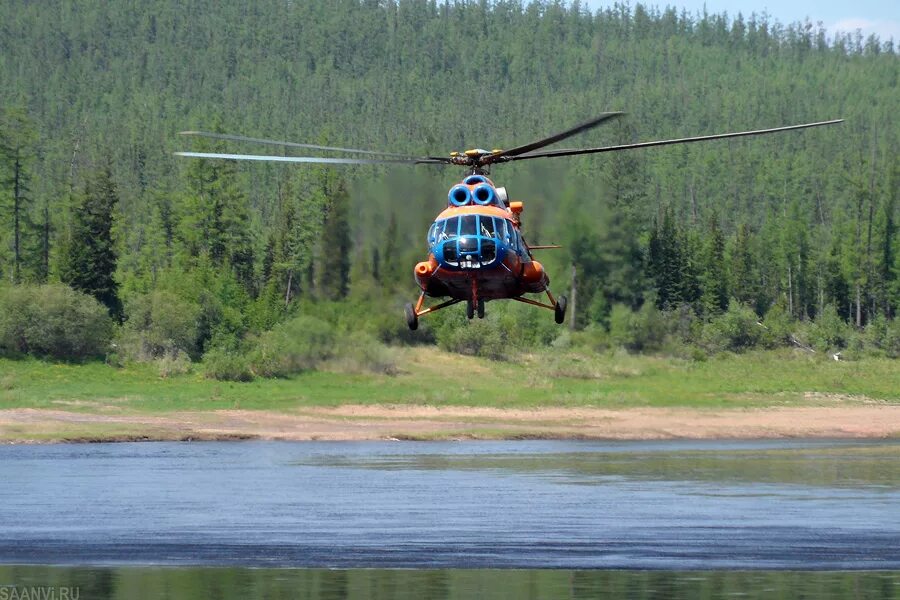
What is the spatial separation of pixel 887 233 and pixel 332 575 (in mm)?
98124

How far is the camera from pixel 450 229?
2767 centimetres

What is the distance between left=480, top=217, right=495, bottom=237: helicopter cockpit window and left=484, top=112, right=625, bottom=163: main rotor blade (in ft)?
4.26

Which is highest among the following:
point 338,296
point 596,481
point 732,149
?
point 732,149

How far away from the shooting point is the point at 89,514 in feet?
132

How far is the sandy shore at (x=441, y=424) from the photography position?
6016cm

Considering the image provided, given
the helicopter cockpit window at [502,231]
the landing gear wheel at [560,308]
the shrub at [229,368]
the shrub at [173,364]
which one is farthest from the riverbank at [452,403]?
the helicopter cockpit window at [502,231]

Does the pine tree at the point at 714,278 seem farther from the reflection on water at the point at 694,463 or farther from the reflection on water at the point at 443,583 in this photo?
the reflection on water at the point at 443,583

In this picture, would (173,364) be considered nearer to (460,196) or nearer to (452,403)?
(452,403)

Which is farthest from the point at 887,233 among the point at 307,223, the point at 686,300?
the point at 307,223

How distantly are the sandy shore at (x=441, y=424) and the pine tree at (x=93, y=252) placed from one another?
21.2m

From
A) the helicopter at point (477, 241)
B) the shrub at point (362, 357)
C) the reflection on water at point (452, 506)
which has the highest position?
the helicopter at point (477, 241)

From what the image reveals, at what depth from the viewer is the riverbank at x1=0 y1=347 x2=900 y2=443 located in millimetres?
61562

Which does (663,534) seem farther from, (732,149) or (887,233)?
(732,149)

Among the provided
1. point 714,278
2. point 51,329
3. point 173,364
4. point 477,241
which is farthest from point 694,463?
point 714,278
